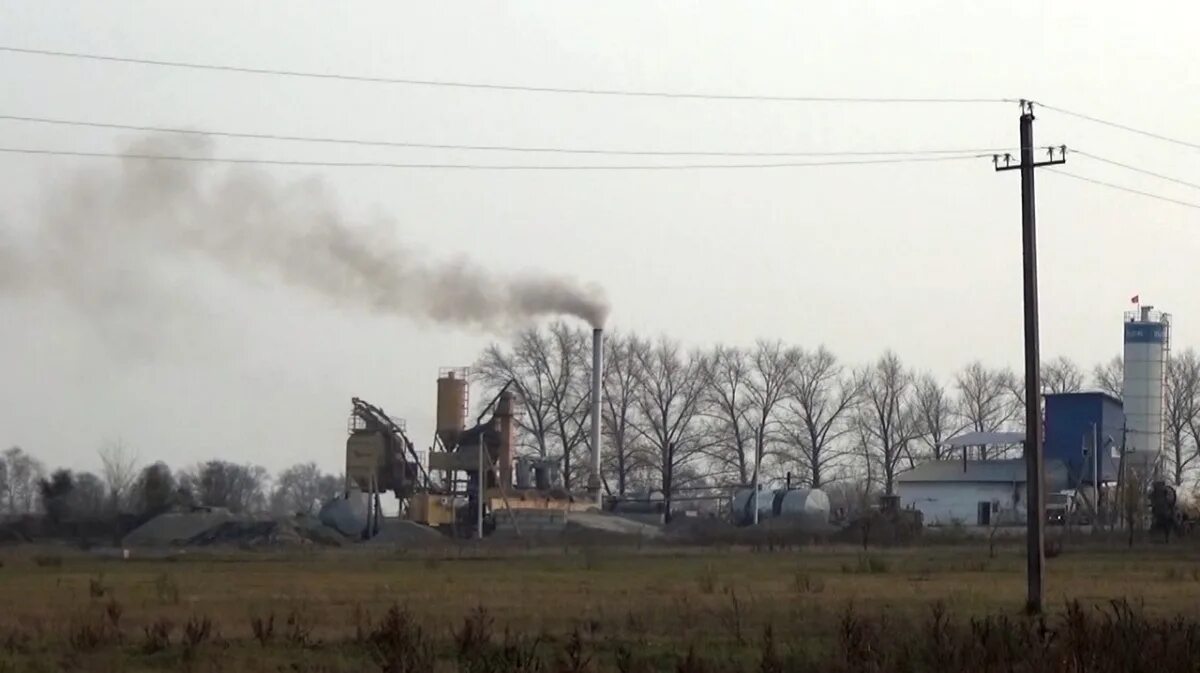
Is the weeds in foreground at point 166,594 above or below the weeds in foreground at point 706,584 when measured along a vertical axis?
above

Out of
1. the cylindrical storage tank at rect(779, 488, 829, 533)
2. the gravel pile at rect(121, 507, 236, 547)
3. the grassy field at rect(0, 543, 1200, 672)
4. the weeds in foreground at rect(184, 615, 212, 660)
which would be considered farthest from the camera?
the cylindrical storage tank at rect(779, 488, 829, 533)

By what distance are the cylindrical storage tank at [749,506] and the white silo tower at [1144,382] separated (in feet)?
68.3

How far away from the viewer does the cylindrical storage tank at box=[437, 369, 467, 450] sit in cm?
8900

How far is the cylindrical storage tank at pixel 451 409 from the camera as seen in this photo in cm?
8900

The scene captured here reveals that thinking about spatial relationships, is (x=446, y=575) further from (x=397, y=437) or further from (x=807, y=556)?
(x=397, y=437)

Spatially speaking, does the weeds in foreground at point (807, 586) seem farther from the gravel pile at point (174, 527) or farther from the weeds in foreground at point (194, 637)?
the gravel pile at point (174, 527)

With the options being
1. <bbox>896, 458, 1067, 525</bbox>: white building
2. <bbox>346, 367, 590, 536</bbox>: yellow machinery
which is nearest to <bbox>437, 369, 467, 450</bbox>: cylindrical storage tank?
<bbox>346, 367, 590, 536</bbox>: yellow machinery

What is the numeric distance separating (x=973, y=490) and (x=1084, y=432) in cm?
742

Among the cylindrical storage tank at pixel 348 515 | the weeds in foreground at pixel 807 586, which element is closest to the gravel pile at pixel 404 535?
the cylindrical storage tank at pixel 348 515

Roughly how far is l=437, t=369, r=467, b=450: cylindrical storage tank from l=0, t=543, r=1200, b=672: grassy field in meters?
29.5

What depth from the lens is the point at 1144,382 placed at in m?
92.4

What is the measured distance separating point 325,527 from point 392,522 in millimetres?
4485

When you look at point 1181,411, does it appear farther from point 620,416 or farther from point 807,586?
point 807,586

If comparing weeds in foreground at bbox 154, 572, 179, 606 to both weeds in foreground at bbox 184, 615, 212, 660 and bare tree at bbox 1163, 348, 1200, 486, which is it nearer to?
weeds in foreground at bbox 184, 615, 212, 660
